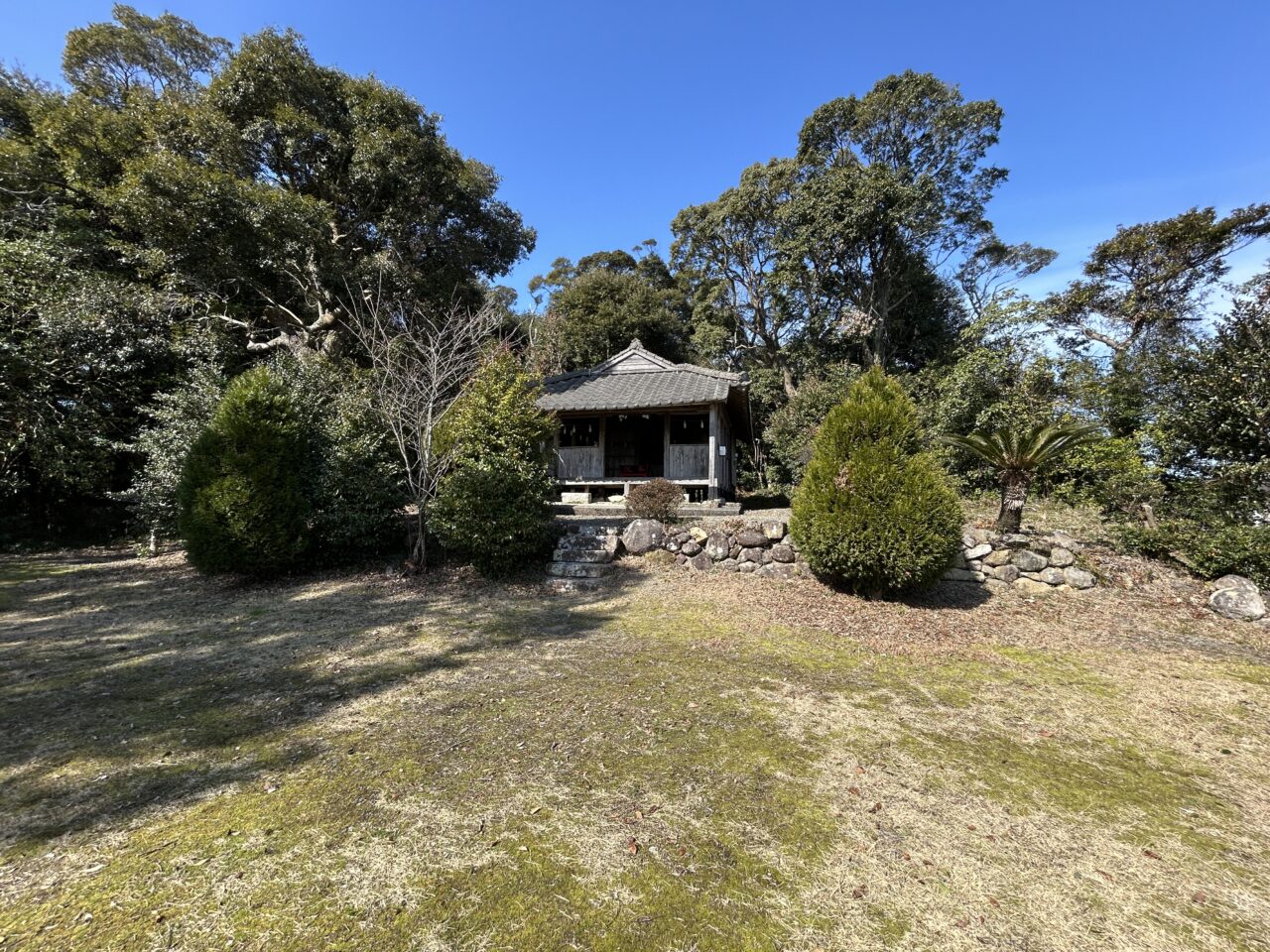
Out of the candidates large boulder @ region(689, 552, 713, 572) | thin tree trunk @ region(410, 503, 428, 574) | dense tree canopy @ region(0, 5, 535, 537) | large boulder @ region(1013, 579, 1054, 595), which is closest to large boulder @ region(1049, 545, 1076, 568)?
large boulder @ region(1013, 579, 1054, 595)

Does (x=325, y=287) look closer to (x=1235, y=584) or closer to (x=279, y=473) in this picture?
Answer: (x=279, y=473)

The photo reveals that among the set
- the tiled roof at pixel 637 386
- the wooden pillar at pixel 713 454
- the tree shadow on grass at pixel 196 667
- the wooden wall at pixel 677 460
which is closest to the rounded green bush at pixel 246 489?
the tree shadow on grass at pixel 196 667

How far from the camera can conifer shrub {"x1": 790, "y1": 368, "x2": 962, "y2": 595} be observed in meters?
5.88

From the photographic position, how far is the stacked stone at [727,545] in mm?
7477

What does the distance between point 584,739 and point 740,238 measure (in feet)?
69.1

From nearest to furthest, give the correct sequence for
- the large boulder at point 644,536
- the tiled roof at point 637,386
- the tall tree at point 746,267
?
the large boulder at point 644,536 < the tiled roof at point 637,386 < the tall tree at point 746,267

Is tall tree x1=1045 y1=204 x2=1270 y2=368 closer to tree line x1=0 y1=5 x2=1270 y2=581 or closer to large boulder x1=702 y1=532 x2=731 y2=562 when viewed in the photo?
tree line x1=0 y1=5 x2=1270 y2=581

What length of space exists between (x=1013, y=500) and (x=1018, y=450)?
2.71ft

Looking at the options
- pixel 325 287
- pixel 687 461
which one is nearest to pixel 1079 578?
pixel 687 461

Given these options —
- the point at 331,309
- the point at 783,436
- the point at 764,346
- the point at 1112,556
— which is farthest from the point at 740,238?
the point at 1112,556

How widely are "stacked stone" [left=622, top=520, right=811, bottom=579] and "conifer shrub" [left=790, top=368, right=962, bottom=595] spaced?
0.84 meters

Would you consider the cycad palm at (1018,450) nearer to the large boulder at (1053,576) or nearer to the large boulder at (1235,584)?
the large boulder at (1053,576)

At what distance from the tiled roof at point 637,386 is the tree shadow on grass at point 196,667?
614 cm

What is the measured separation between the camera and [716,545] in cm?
781
